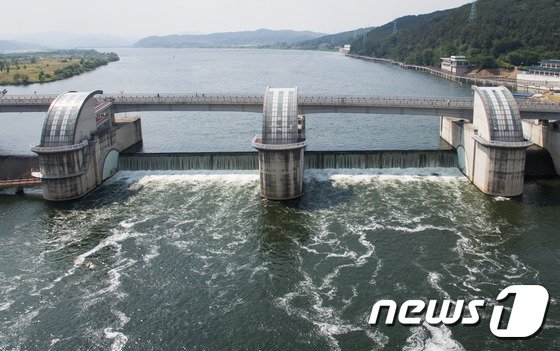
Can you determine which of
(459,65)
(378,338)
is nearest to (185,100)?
(378,338)

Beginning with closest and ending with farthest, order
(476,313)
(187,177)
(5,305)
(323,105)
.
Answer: (476,313), (5,305), (187,177), (323,105)

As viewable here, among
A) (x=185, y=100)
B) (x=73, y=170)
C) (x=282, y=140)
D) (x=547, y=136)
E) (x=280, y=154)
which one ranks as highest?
(x=185, y=100)

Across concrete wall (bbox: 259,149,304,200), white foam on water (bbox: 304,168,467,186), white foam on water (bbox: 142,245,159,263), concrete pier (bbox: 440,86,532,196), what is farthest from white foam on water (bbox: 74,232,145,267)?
concrete pier (bbox: 440,86,532,196)

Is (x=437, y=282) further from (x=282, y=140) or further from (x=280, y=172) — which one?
(x=282, y=140)

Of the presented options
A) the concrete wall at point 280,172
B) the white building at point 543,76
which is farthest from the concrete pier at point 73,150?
the white building at point 543,76

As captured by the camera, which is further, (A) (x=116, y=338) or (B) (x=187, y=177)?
(B) (x=187, y=177)

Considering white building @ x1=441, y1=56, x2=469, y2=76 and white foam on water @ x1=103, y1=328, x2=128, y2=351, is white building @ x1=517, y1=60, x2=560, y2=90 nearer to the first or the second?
white building @ x1=441, y1=56, x2=469, y2=76
